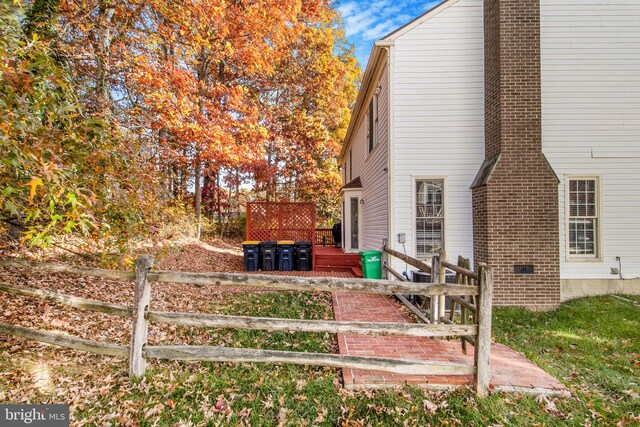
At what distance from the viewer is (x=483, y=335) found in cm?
337

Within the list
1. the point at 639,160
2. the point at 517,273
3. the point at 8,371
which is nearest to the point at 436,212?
the point at 517,273

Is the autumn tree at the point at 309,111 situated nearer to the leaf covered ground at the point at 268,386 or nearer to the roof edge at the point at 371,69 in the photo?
the roof edge at the point at 371,69

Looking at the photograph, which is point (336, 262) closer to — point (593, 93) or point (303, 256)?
point (303, 256)

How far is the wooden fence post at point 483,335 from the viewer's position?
3.32 metres

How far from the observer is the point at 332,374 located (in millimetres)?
3689

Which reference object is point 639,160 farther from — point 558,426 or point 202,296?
point 202,296

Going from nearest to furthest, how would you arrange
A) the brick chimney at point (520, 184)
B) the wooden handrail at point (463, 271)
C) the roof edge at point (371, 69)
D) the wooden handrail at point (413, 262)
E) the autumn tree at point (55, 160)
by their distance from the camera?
the autumn tree at point (55, 160), the wooden handrail at point (463, 271), the wooden handrail at point (413, 262), the brick chimney at point (520, 184), the roof edge at point (371, 69)

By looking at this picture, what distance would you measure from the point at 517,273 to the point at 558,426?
187 inches

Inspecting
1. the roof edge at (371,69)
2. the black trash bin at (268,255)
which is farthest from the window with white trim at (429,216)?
the black trash bin at (268,255)

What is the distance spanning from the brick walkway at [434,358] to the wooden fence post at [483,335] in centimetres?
16

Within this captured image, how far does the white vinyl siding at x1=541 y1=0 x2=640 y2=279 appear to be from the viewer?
753 cm

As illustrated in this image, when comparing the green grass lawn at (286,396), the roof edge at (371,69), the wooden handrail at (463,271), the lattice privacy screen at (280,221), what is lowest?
the green grass lawn at (286,396)

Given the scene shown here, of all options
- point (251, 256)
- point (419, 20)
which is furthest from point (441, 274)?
point (251, 256)

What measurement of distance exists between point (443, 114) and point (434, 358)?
613 centimetres
